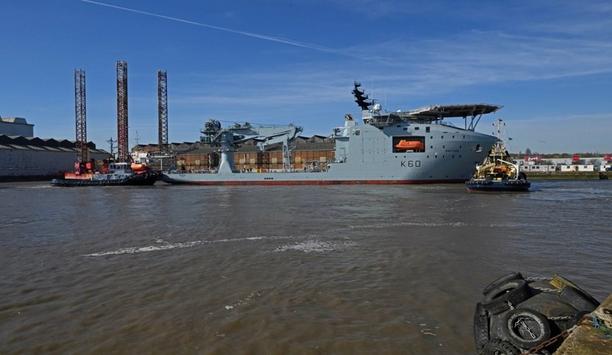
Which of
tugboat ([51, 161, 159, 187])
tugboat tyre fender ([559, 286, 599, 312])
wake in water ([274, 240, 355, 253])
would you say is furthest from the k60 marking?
tugboat tyre fender ([559, 286, 599, 312])

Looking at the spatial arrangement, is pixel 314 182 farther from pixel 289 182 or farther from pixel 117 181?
pixel 117 181

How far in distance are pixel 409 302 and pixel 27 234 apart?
14813 mm

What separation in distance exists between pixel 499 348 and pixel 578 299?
3.17 ft

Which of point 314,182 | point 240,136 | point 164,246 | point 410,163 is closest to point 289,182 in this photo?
point 314,182

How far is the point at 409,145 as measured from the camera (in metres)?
50.8

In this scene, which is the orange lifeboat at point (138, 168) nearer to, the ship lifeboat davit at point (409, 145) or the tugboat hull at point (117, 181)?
the tugboat hull at point (117, 181)

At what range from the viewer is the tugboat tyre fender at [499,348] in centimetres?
401

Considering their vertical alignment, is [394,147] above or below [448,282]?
above

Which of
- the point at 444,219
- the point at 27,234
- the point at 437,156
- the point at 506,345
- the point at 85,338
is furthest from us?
the point at 437,156

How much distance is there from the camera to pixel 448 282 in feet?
27.7

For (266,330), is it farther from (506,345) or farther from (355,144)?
(355,144)

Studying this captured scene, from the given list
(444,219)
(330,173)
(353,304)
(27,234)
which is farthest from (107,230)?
(330,173)

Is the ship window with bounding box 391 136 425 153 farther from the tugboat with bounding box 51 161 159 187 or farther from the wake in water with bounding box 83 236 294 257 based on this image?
the wake in water with bounding box 83 236 294 257

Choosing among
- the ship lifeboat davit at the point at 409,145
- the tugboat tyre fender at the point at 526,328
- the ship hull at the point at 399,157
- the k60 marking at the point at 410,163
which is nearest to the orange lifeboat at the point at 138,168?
the ship hull at the point at 399,157
